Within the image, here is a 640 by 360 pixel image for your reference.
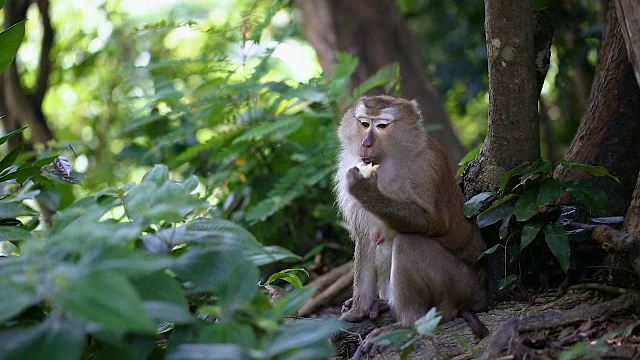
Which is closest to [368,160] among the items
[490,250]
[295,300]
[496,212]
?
[496,212]

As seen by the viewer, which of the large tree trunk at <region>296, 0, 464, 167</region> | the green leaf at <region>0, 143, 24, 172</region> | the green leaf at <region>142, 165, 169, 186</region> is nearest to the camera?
the green leaf at <region>142, 165, 169, 186</region>

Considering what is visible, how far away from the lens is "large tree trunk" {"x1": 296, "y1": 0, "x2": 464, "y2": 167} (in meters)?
8.12

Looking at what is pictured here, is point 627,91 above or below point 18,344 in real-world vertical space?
below

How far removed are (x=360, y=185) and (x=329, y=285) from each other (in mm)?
2283

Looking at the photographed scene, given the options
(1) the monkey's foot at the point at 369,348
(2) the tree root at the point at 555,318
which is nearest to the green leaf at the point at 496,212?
(2) the tree root at the point at 555,318

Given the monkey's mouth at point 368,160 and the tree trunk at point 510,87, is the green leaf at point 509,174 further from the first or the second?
the monkey's mouth at point 368,160

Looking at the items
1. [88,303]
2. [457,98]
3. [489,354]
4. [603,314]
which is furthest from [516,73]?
[457,98]

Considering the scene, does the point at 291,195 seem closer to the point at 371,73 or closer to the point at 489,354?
the point at 371,73

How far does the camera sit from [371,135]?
484 centimetres

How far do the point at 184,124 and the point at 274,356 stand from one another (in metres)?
5.00

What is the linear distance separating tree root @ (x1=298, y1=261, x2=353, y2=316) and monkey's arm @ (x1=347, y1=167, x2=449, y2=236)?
172 centimetres

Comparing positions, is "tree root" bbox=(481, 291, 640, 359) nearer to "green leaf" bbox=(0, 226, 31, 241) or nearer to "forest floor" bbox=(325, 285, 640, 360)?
"forest floor" bbox=(325, 285, 640, 360)

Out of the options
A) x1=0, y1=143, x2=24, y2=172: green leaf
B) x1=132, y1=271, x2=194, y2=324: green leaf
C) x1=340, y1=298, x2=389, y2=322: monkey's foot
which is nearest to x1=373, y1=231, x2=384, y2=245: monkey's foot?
x1=340, y1=298, x2=389, y2=322: monkey's foot

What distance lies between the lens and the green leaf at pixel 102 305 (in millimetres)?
2193
